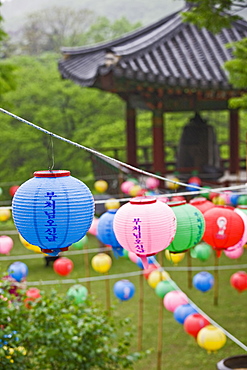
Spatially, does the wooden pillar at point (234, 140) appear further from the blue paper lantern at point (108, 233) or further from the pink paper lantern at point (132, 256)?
the blue paper lantern at point (108, 233)

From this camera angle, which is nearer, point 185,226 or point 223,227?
point 185,226

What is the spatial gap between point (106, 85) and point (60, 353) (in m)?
6.76

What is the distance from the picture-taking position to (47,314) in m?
4.85

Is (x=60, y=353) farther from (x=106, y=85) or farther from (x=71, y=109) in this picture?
(x=71, y=109)

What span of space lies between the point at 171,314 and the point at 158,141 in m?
4.33

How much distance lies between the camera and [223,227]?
4.60 m

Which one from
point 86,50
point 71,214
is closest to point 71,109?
point 86,50

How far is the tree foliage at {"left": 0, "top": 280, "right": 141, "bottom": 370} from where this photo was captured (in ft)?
15.3

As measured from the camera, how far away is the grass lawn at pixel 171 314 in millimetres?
6824

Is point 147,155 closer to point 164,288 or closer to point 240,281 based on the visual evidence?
point 240,281

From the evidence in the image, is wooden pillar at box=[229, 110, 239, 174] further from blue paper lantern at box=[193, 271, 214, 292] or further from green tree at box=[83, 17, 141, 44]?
green tree at box=[83, 17, 141, 44]

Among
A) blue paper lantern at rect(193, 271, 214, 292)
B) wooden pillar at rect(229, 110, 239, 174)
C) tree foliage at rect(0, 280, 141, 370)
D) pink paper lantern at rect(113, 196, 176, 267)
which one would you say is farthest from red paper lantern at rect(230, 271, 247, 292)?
wooden pillar at rect(229, 110, 239, 174)

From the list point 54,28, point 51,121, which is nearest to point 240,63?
point 51,121

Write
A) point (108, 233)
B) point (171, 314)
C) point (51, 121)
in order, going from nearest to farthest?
point (108, 233), point (171, 314), point (51, 121)
